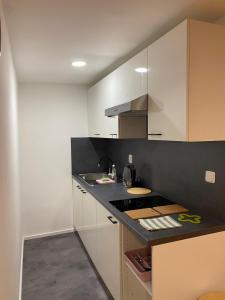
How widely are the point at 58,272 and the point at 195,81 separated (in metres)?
2.43

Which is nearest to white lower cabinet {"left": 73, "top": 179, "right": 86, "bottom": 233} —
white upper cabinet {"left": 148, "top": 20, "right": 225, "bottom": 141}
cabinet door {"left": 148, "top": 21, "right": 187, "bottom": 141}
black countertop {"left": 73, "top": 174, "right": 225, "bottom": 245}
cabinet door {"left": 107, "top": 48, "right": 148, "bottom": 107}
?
black countertop {"left": 73, "top": 174, "right": 225, "bottom": 245}

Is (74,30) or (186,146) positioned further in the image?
(186,146)

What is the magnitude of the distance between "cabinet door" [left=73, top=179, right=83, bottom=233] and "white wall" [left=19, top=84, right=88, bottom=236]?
0.16 m

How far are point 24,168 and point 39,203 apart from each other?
1.84ft

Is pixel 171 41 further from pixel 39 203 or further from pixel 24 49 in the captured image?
pixel 39 203

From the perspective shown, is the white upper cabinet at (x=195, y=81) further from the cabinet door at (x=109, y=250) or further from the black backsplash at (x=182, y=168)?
the cabinet door at (x=109, y=250)

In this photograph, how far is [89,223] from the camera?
2.77 meters

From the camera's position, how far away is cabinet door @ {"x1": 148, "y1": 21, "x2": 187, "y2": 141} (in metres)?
1.48

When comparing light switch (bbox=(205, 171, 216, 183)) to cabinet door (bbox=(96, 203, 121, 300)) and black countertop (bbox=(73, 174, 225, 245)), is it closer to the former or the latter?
black countertop (bbox=(73, 174, 225, 245))

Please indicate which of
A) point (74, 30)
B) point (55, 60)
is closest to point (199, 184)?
point (74, 30)

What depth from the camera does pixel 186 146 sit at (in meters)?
2.01

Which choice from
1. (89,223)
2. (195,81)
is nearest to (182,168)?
(195,81)

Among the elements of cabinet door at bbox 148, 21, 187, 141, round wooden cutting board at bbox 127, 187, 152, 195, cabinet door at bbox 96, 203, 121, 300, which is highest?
cabinet door at bbox 148, 21, 187, 141

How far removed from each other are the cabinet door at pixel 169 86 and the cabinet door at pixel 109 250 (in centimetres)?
81
